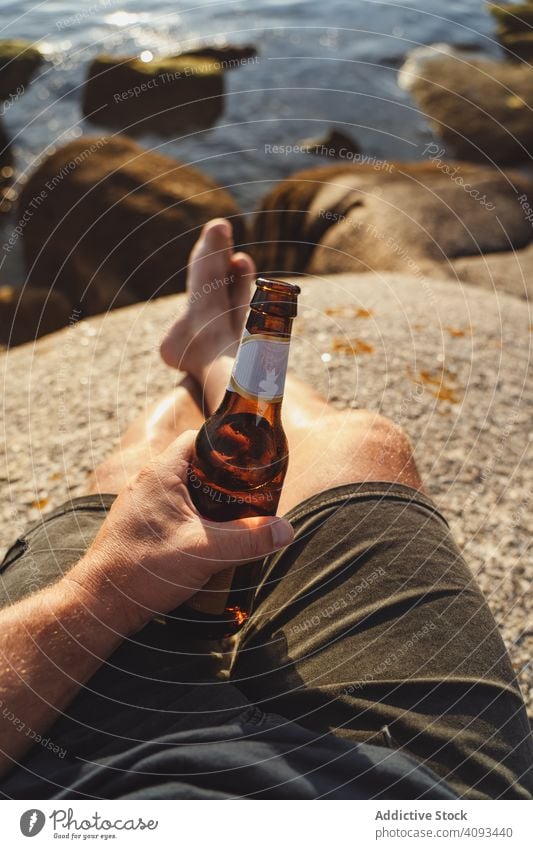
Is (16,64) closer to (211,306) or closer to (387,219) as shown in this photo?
(387,219)

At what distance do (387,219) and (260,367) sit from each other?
3292 millimetres

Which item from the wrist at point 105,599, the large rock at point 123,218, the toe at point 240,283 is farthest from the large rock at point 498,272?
the wrist at point 105,599

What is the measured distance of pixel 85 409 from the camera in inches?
95.8

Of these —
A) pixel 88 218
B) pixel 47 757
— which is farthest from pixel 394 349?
pixel 88 218

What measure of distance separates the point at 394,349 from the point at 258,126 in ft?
16.4

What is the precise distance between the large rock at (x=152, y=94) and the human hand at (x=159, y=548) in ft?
21.2

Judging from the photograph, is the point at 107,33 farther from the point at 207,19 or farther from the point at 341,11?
the point at 341,11

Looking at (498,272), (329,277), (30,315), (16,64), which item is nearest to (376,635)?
(329,277)

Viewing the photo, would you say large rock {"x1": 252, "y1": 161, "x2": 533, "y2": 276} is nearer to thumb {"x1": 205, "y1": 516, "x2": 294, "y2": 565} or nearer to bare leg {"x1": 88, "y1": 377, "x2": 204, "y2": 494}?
bare leg {"x1": 88, "y1": 377, "x2": 204, "y2": 494}

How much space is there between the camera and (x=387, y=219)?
4102 mm

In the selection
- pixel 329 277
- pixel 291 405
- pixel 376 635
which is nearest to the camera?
pixel 376 635

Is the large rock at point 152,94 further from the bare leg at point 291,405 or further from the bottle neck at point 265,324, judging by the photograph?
the bottle neck at point 265,324

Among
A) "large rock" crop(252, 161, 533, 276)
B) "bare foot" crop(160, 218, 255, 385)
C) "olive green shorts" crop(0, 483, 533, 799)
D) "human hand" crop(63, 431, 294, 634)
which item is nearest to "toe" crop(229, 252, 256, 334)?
"bare foot" crop(160, 218, 255, 385)
